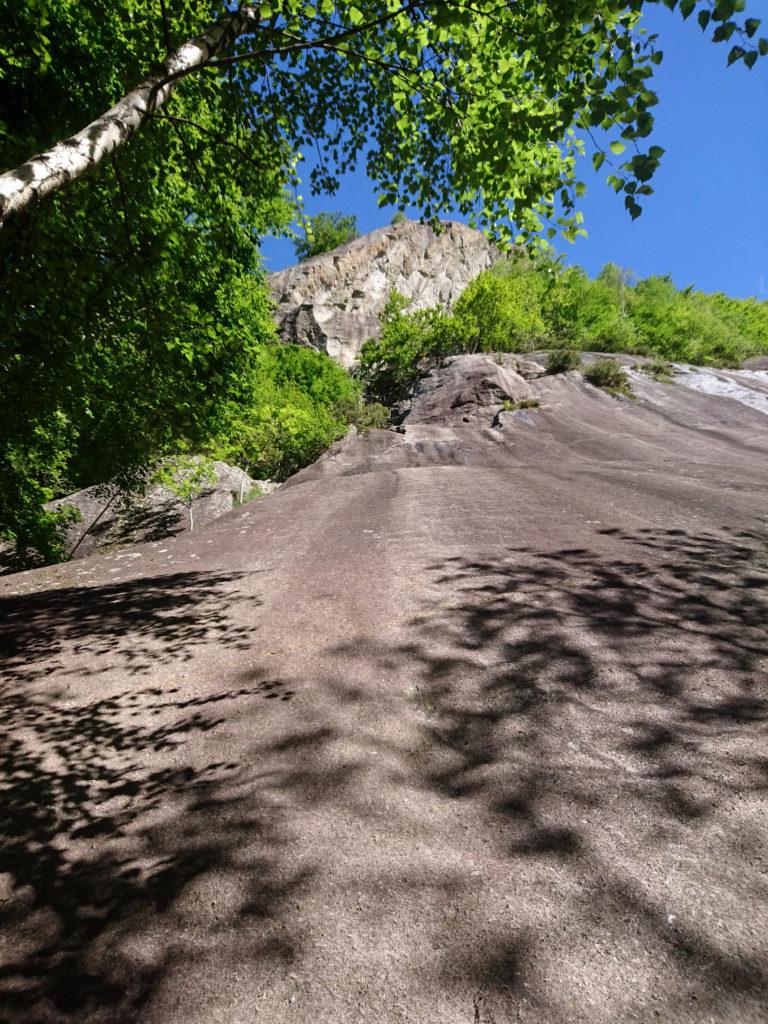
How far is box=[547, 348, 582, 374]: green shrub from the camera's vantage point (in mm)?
31641

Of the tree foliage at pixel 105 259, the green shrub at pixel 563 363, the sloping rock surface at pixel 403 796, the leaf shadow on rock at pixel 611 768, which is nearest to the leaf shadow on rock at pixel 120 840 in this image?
the sloping rock surface at pixel 403 796

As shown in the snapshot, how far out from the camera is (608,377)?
29.8m

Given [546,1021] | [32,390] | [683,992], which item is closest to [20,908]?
[546,1021]

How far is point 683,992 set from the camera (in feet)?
5.78

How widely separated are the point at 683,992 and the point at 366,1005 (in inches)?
47.5

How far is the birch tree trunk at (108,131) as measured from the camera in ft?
9.32

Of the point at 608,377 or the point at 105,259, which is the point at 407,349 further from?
the point at 105,259

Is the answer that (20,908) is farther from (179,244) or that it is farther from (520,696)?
(179,244)

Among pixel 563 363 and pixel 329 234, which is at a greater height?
pixel 329 234

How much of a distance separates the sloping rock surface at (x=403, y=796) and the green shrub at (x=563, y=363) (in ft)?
88.7

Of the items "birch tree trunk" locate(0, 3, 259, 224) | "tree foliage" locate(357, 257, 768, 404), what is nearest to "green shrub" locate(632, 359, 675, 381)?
"tree foliage" locate(357, 257, 768, 404)

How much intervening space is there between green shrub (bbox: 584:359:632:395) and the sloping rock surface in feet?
82.9

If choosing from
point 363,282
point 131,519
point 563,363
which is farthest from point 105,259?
point 363,282

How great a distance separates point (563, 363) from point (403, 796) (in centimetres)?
3331
